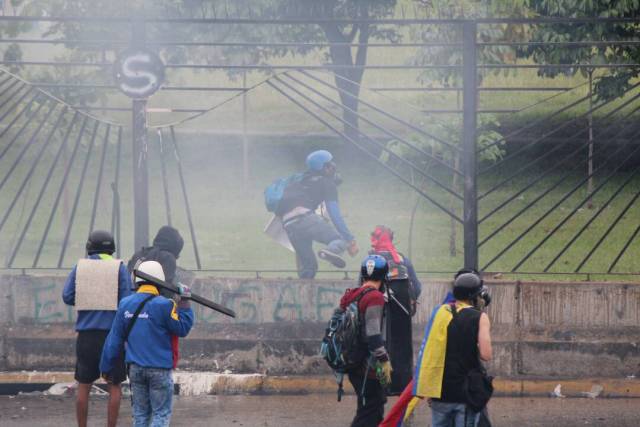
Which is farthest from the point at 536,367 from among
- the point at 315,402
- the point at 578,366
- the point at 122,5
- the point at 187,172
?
the point at 187,172

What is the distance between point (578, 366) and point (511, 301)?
810mm

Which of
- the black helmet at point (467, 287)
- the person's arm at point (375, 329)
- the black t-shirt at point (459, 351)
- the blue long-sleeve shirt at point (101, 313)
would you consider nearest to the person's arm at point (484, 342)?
the black t-shirt at point (459, 351)

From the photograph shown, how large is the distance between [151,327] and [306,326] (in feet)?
11.3

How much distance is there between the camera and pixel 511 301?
10312 mm

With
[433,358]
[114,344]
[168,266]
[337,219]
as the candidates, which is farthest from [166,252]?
[337,219]

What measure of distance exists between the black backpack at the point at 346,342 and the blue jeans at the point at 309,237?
11.1 ft

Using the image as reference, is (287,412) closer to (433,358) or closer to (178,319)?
(178,319)

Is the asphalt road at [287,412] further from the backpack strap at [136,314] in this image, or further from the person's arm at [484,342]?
the person's arm at [484,342]

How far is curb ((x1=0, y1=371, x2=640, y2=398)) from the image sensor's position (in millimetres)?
10000

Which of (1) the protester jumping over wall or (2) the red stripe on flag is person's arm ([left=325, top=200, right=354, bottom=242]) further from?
(2) the red stripe on flag

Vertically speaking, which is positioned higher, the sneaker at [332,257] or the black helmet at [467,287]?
the sneaker at [332,257]

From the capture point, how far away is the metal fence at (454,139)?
1046 cm

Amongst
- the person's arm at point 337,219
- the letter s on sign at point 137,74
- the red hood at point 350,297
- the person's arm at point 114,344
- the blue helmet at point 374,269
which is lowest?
the person's arm at point 114,344

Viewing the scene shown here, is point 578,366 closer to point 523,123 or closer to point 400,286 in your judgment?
point 400,286
